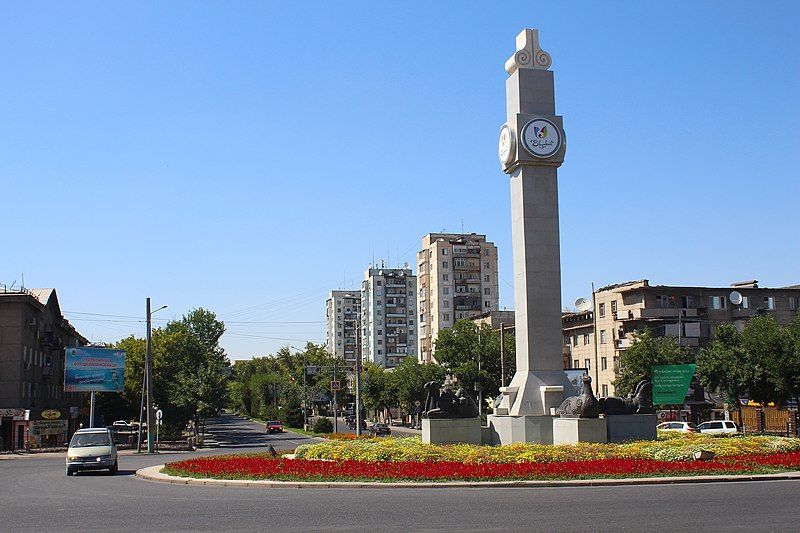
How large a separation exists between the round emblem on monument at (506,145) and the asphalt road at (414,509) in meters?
17.5

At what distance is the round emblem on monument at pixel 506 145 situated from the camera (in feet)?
119

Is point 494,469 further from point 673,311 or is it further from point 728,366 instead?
point 673,311

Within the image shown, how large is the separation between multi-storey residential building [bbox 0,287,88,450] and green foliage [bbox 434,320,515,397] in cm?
3454

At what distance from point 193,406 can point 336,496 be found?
57.1 meters

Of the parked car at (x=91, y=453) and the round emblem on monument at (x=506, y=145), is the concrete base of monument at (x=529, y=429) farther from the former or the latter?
the parked car at (x=91, y=453)

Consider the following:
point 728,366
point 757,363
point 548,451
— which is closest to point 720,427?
point 757,363

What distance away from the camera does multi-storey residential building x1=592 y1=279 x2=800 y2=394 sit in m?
77.1

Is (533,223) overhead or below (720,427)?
overhead

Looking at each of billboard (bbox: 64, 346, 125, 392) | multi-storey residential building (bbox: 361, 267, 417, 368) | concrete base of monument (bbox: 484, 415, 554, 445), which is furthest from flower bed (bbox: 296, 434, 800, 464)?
multi-storey residential building (bbox: 361, 267, 417, 368)

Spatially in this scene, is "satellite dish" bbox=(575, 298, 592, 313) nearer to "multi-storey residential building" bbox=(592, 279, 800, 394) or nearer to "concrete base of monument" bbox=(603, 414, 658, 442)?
"multi-storey residential building" bbox=(592, 279, 800, 394)

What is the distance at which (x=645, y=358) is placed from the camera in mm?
65438

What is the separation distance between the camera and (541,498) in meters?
20.0

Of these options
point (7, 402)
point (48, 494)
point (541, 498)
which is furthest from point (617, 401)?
point (7, 402)

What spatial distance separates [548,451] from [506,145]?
14365mm
